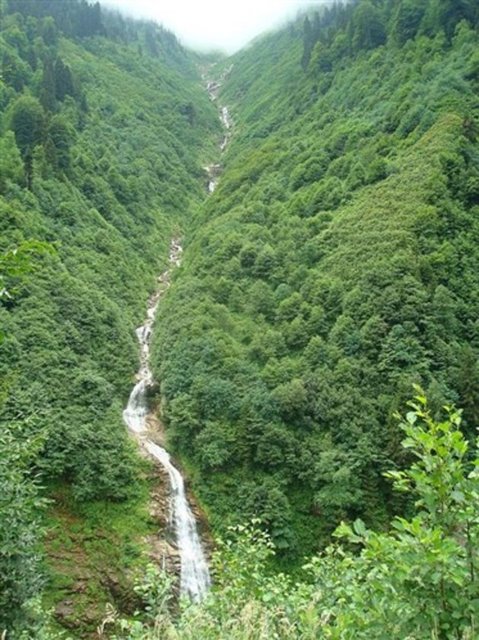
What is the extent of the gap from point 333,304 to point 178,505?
19020mm

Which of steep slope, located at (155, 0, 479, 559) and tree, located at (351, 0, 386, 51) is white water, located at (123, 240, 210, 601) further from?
tree, located at (351, 0, 386, 51)

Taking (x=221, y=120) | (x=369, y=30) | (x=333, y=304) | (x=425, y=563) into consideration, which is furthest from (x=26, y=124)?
(x=425, y=563)

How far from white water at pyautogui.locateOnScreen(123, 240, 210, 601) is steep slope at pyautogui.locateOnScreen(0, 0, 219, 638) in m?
1.58

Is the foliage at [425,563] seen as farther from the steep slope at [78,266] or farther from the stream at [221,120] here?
the stream at [221,120]

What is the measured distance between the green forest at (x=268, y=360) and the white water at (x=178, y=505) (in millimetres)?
940

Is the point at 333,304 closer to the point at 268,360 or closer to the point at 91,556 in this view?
the point at 268,360

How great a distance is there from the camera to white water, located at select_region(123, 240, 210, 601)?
2991 centimetres

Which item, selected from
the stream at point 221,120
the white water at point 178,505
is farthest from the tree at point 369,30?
the white water at point 178,505

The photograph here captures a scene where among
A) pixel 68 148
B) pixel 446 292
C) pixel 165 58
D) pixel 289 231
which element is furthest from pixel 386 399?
pixel 165 58

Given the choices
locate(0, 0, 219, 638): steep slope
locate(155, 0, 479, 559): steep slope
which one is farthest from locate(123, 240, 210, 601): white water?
→ locate(0, 0, 219, 638): steep slope

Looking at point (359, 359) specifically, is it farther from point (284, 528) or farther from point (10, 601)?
point (10, 601)

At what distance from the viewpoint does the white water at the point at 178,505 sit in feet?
98.1

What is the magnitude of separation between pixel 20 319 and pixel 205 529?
1999cm

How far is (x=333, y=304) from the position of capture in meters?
42.8
